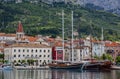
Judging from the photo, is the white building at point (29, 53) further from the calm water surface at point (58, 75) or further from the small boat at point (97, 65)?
the calm water surface at point (58, 75)

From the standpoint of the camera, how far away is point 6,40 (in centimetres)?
19275

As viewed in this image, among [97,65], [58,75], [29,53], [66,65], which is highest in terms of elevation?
[58,75]

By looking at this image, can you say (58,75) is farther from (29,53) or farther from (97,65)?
(29,53)

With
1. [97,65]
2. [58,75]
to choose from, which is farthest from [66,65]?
[58,75]

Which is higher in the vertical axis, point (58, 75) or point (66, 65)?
point (58, 75)

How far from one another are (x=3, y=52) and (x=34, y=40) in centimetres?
1647

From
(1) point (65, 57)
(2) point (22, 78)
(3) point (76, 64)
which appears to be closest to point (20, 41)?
(1) point (65, 57)

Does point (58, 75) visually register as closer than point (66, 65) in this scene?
Yes

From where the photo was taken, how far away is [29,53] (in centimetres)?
16188

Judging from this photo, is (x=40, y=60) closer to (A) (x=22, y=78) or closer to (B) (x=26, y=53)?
(B) (x=26, y=53)

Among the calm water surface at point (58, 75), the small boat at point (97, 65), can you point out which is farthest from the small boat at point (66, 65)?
the calm water surface at point (58, 75)

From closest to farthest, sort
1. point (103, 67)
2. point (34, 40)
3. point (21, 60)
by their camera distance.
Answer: point (103, 67) < point (21, 60) < point (34, 40)

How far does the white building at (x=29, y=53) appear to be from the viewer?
160 m

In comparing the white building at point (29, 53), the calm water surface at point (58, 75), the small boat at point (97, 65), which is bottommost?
the white building at point (29, 53)
